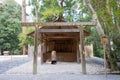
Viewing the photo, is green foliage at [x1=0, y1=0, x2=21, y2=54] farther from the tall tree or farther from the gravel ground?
the tall tree

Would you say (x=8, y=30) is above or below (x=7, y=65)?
above

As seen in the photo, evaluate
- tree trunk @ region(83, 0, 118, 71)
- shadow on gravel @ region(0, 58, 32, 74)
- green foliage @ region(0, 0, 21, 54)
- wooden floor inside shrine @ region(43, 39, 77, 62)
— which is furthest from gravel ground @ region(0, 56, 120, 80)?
green foliage @ region(0, 0, 21, 54)

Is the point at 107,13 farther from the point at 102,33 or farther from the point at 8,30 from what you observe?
the point at 8,30

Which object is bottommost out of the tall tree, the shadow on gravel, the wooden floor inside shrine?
the shadow on gravel

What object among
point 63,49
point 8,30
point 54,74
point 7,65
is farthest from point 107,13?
point 8,30

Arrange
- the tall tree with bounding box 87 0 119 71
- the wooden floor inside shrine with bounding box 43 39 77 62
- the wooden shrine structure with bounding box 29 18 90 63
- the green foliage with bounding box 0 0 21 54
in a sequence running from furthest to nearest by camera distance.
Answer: the green foliage with bounding box 0 0 21 54, the wooden floor inside shrine with bounding box 43 39 77 62, the wooden shrine structure with bounding box 29 18 90 63, the tall tree with bounding box 87 0 119 71

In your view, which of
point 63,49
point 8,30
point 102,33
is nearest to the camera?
point 102,33

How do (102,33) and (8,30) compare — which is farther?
(8,30)

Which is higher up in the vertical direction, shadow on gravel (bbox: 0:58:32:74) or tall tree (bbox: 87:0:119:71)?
tall tree (bbox: 87:0:119:71)

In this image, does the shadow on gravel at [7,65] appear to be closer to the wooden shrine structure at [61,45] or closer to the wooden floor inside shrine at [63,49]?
the wooden shrine structure at [61,45]

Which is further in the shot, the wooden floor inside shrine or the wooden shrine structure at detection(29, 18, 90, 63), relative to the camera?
the wooden floor inside shrine

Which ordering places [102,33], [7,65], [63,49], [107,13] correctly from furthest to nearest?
[63,49] < [7,65] < [102,33] < [107,13]

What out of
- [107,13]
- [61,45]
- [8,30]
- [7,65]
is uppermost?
[8,30]

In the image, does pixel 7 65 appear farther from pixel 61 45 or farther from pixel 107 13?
pixel 107 13
